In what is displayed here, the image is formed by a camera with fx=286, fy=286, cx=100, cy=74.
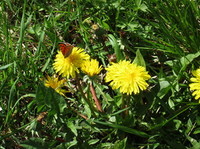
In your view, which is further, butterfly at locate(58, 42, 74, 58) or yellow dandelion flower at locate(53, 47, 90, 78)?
yellow dandelion flower at locate(53, 47, 90, 78)

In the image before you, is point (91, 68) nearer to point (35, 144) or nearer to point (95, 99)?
point (95, 99)

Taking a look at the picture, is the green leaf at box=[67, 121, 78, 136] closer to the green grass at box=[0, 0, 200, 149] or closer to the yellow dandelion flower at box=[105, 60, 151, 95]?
the green grass at box=[0, 0, 200, 149]

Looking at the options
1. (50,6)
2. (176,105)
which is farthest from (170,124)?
(50,6)

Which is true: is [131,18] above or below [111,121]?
above

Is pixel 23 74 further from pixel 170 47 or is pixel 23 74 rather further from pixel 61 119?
pixel 170 47

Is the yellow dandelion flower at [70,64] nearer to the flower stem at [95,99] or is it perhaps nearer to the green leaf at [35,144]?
the flower stem at [95,99]

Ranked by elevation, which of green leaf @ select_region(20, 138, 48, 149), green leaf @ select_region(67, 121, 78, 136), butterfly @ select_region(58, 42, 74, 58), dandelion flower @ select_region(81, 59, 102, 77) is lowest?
green leaf @ select_region(20, 138, 48, 149)

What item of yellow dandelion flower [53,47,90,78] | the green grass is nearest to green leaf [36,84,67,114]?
the green grass

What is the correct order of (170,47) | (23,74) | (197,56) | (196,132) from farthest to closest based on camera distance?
(23,74) < (170,47) < (197,56) < (196,132)

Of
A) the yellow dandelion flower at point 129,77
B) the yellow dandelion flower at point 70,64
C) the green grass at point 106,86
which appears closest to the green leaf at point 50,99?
the green grass at point 106,86
